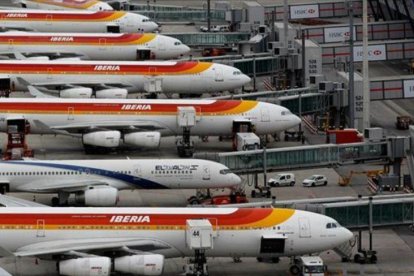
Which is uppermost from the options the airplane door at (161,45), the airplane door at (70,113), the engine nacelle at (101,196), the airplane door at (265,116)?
the airplane door at (161,45)

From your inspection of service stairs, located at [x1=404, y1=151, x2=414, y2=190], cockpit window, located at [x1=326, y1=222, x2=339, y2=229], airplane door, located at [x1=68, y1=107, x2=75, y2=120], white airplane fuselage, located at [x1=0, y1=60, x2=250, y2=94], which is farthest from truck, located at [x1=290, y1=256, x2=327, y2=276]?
white airplane fuselage, located at [x1=0, y1=60, x2=250, y2=94]

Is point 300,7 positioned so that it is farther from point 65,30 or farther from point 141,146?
point 141,146

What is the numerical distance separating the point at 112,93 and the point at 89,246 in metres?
49.3

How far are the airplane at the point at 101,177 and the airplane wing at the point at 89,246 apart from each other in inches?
581

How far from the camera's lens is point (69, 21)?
553 ft

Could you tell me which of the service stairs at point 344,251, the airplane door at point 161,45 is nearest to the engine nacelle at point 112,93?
the airplane door at point 161,45

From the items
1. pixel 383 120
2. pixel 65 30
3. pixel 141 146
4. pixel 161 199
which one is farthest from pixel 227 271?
pixel 65 30

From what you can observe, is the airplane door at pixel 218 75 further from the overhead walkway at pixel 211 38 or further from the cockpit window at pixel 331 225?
the cockpit window at pixel 331 225

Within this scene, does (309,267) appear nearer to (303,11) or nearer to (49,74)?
(49,74)

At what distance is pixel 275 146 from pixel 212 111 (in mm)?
6455

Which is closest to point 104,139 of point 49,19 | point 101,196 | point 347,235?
point 101,196

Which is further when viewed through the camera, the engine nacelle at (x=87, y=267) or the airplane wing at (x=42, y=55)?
the airplane wing at (x=42, y=55)

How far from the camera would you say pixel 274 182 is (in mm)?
115938

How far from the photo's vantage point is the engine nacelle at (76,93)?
137125 millimetres
